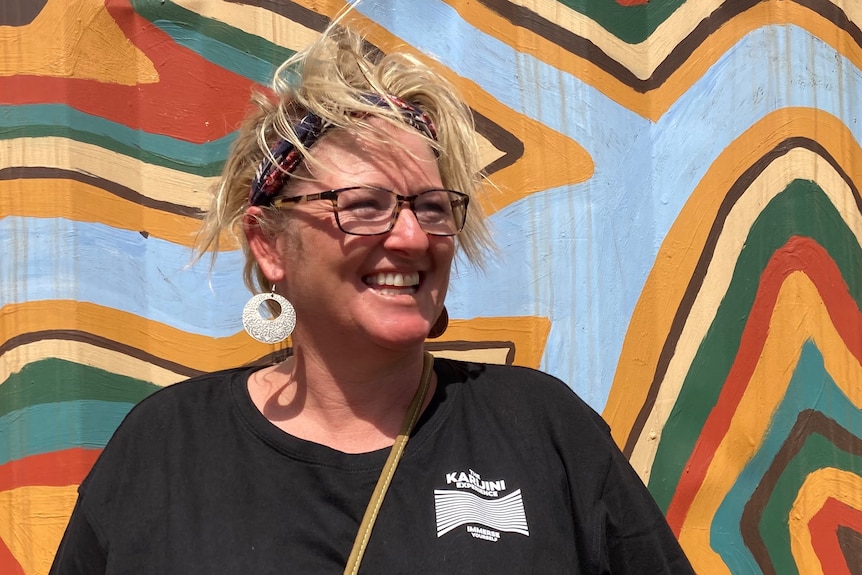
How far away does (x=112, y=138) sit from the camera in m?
2.10

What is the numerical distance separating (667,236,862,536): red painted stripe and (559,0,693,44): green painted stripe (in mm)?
757

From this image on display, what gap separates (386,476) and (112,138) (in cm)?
129

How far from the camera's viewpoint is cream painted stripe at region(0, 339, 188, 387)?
2.02 metres

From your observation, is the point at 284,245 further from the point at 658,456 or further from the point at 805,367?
the point at 805,367

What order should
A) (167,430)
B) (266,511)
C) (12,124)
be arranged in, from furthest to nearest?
(12,124)
(167,430)
(266,511)

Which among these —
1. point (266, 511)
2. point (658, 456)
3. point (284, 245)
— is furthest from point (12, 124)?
point (658, 456)

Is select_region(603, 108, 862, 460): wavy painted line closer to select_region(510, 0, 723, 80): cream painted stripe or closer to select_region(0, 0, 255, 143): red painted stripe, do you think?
select_region(510, 0, 723, 80): cream painted stripe

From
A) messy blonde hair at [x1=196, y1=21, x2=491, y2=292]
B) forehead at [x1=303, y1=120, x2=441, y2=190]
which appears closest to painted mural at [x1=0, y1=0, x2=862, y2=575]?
messy blonde hair at [x1=196, y1=21, x2=491, y2=292]

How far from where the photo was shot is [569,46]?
2289mm

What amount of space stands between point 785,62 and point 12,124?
218cm

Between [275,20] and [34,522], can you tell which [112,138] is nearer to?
[275,20]

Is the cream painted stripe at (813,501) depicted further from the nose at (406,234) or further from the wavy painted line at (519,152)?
the nose at (406,234)

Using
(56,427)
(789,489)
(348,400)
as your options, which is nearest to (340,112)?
(348,400)

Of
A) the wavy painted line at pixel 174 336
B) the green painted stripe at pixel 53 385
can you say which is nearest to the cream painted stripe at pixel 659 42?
the wavy painted line at pixel 174 336
